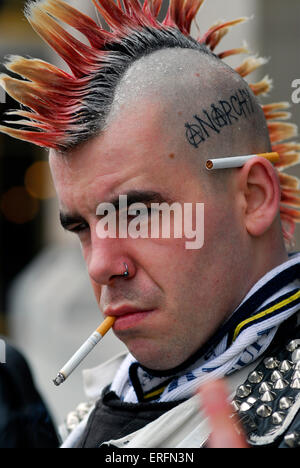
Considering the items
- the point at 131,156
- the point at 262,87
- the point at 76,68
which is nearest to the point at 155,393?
the point at 131,156

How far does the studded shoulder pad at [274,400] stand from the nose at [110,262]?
430 millimetres

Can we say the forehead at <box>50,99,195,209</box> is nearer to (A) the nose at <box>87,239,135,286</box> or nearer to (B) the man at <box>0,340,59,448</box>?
(A) the nose at <box>87,239,135,286</box>

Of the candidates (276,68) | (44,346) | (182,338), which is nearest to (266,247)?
(182,338)

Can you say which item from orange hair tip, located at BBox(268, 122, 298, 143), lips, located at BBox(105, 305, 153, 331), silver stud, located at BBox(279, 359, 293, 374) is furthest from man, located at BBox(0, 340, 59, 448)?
orange hair tip, located at BBox(268, 122, 298, 143)

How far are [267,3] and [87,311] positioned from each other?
3.27m

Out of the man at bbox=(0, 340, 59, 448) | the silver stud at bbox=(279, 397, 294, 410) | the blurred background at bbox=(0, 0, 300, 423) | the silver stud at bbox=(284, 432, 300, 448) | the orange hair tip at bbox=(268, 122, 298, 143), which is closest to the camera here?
the silver stud at bbox=(284, 432, 300, 448)

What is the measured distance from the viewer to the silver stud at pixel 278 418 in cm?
176

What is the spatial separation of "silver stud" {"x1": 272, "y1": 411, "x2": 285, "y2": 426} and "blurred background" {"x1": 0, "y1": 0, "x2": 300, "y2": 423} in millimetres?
1265

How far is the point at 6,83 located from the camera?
2.09 metres

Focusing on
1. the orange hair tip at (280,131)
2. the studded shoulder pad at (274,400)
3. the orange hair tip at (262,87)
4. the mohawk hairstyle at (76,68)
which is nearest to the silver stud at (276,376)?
the studded shoulder pad at (274,400)

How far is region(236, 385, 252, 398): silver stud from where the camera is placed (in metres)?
1.87
